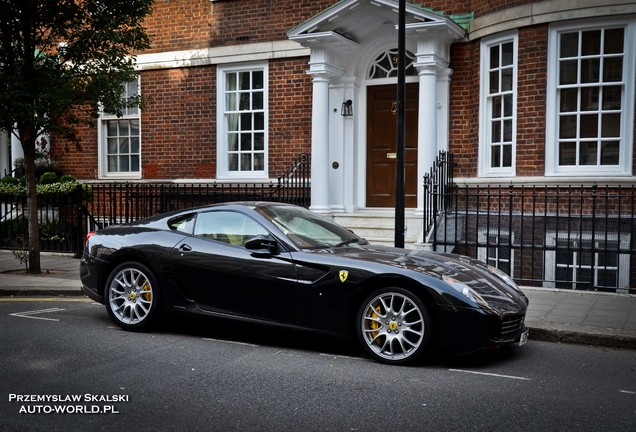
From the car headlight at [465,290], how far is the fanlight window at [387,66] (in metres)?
7.81

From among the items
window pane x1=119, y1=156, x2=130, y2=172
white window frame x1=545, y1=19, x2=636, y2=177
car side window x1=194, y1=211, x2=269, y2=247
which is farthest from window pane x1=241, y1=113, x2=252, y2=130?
car side window x1=194, y1=211, x2=269, y2=247

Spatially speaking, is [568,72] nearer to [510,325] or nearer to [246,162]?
[510,325]

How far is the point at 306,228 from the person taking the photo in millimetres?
7043

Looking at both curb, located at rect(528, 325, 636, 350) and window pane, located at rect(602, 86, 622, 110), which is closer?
curb, located at rect(528, 325, 636, 350)

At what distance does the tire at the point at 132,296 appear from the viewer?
710 cm

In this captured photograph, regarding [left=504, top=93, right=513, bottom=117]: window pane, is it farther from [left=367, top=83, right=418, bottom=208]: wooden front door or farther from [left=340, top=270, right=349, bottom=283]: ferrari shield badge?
[left=340, top=270, right=349, bottom=283]: ferrari shield badge

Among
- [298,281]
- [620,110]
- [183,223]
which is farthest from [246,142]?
[298,281]

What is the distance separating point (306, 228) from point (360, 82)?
23.3 ft

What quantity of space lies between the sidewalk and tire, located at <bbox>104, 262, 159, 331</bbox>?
8.67ft

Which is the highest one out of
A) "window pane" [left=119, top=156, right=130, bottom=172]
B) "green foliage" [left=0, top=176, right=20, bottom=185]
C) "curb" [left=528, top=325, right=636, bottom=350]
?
"window pane" [left=119, top=156, right=130, bottom=172]

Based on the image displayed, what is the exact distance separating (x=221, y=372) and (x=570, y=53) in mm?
8432

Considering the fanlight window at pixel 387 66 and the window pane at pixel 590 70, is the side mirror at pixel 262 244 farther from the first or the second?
the fanlight window at pixel 387 66

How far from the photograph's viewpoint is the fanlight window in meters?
13.1

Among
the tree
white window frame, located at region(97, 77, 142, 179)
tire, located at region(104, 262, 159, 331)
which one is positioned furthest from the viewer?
white window frame, located at region(97, 77, 142, 179)
